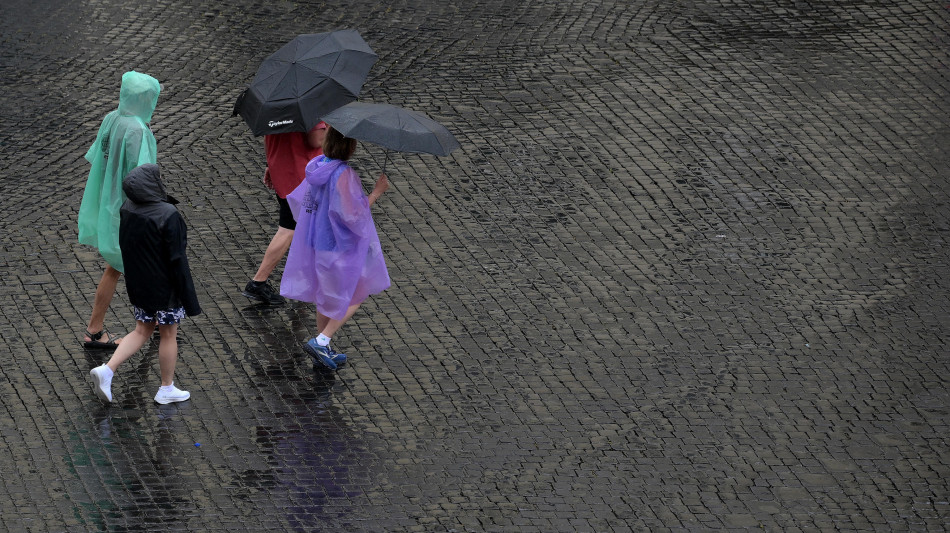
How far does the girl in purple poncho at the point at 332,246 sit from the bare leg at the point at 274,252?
0.60 meters

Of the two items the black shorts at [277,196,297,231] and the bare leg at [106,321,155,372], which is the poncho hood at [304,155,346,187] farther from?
the bare leg at [106,321,155,372]

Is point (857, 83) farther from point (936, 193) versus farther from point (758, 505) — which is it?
point (758, 505)

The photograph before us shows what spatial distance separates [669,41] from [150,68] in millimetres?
5060

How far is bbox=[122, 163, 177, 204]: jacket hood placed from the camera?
295 inches

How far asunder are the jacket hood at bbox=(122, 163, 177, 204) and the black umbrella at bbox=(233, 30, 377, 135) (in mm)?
1159

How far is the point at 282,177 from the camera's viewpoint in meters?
8.94

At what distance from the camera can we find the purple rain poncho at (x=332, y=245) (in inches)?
318

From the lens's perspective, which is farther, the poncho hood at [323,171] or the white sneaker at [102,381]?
the poncho hood at [323,171]

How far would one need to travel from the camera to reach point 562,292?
30.0ft

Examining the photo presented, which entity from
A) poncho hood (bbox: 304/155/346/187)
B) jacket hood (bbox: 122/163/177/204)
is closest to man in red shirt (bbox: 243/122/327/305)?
poncho hood (bbox: 304/155/346/187)

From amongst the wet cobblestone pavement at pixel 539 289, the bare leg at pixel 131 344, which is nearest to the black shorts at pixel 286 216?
the wet cobblestone pavement at pixel 539 289

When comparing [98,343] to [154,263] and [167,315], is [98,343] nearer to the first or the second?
[167,315]

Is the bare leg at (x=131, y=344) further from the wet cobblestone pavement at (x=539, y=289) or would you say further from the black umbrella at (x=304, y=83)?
the black umbrella at (x=304, y=83)

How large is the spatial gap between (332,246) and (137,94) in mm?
1532
